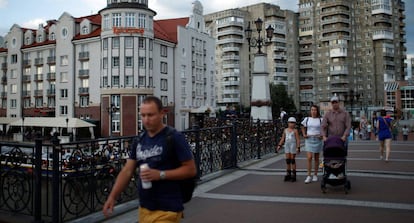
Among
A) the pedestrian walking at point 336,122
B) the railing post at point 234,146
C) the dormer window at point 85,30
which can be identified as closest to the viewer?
the pedestrian walking at point 336,122

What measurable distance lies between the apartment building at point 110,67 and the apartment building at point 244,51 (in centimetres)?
2182

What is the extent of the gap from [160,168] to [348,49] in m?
86.9

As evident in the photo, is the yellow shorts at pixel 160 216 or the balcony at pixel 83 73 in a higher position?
the balcony at pixel 83 73

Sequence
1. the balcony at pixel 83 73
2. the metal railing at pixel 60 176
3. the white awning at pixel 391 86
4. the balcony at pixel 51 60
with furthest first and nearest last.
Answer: the white awning at pixel 391 86, the balcony at pixel 51 60, the balcony at pixel 83 73, the metal railing at pixel 60 176

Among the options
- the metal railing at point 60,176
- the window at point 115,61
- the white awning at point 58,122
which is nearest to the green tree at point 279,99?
the window at point 115,61

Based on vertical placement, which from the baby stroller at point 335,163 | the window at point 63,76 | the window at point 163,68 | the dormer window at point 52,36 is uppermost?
the dormer window at point 52,36

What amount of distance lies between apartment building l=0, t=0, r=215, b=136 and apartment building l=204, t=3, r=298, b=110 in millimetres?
21816

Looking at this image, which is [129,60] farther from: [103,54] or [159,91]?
[159,91]

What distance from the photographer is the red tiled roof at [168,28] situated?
175 ft

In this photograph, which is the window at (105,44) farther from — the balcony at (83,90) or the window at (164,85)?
the window at (164,85)

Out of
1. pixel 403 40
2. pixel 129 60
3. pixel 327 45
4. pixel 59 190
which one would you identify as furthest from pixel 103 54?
pixel 403 40

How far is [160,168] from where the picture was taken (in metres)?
3.28

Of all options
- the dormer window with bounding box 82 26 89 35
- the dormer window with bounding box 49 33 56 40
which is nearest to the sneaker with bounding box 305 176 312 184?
the dormer window with bounding box 82 26 89 35

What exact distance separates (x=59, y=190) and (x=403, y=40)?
10064 cm
